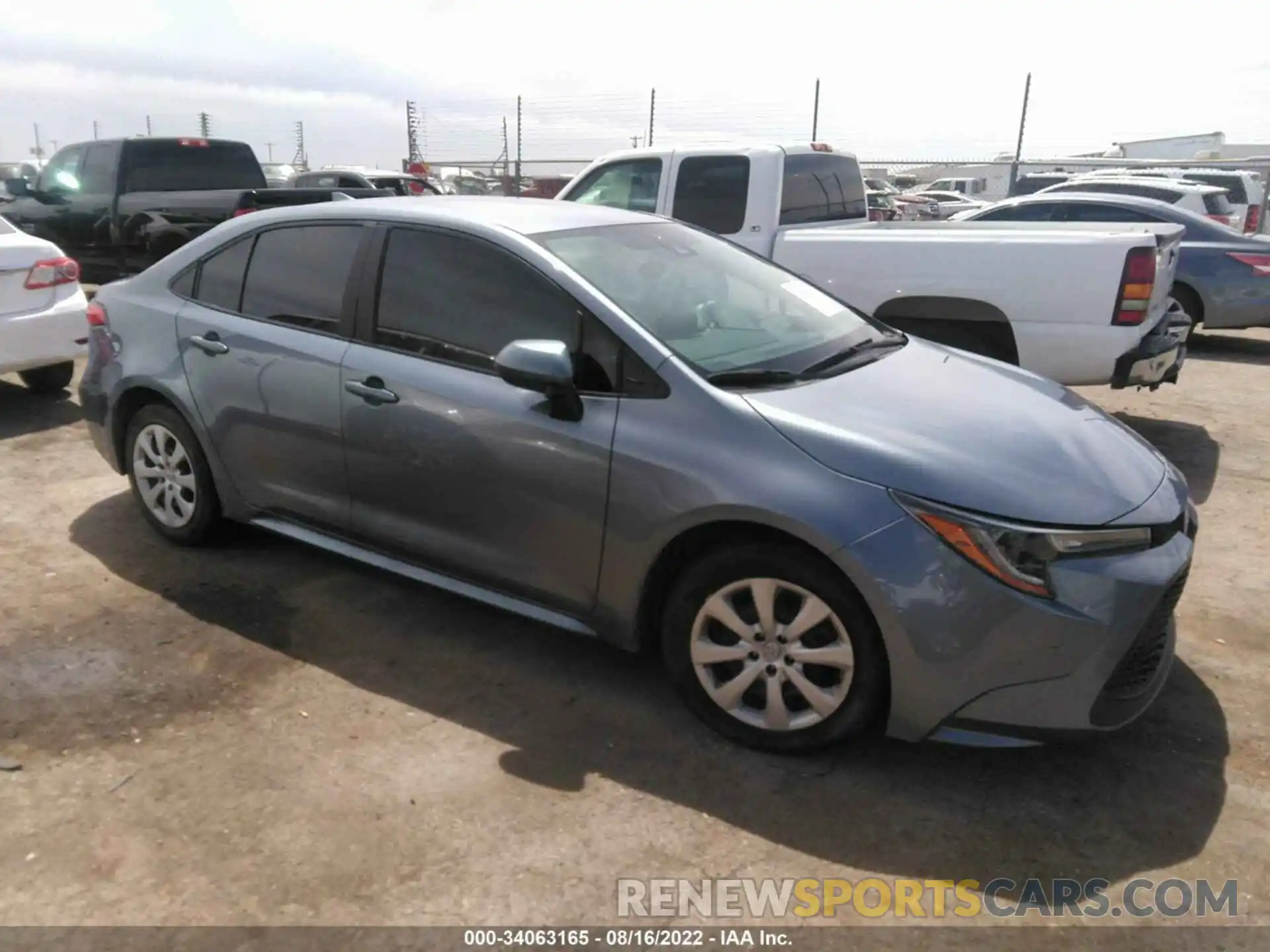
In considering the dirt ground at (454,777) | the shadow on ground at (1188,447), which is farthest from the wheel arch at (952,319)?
the dirt ground at (454,777)

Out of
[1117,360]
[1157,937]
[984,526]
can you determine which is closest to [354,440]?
[984,526]

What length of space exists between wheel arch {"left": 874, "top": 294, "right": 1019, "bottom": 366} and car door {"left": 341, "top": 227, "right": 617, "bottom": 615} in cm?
303

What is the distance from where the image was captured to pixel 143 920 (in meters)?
2.51

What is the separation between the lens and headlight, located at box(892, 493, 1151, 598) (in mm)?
2764

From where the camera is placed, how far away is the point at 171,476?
181 inches

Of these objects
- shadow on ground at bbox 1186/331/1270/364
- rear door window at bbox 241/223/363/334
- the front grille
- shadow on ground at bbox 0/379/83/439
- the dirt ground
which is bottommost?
shadow on ground at bbox 0/379/83/439

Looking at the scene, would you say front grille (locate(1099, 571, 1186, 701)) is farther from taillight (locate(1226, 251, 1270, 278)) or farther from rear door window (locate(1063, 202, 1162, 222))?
rear door window (locate(1063, 202, 1162, 222))

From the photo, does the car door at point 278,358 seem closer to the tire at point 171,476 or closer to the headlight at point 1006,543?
the tire at point 171,476

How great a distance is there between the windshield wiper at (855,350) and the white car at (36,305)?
506cm

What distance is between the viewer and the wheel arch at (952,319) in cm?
596

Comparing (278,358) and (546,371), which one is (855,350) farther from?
(278,358)

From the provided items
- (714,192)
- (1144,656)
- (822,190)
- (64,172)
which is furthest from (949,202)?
(1144,656)

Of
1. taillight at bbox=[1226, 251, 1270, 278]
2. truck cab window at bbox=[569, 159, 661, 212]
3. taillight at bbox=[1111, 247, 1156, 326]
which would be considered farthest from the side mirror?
taillight at bbox=[1226, 251, 1270, 278]

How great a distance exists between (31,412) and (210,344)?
3.78 m
